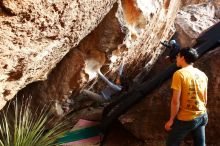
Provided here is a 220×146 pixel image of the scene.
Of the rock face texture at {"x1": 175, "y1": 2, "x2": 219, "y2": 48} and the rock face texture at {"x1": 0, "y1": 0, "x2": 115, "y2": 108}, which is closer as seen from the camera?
the rock face texture at {"x1": 0, "y1": 0, "x2": 115, "y2": 108}

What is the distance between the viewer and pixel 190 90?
404 centimetres

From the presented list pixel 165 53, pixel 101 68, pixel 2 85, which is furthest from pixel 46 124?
pixel 165 53

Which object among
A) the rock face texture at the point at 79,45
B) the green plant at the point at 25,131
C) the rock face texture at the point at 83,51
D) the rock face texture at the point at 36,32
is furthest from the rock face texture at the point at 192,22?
the rock face texture at the point at 36,32

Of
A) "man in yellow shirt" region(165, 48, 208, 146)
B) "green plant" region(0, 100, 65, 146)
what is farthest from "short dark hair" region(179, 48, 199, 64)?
"green plant" region(0, 100, 65, 146)

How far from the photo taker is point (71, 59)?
207 inches

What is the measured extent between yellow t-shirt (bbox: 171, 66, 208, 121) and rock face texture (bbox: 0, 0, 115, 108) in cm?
129

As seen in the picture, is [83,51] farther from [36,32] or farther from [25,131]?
[36,32]

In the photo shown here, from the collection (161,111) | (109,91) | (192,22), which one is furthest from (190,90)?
(192,22)

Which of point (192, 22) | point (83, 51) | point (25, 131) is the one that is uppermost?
point (192, 22)

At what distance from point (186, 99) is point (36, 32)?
1986 mm

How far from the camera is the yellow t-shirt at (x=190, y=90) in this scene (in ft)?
13.1

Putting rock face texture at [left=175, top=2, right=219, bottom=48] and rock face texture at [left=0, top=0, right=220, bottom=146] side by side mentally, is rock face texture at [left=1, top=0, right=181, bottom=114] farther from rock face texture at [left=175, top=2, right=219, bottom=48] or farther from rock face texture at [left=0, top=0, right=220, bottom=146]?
rock face texture at [left=175, top=2, right=219, bottom=48]

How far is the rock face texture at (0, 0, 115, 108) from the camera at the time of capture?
2991 millimetres

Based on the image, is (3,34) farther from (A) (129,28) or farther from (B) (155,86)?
(B) (155,86)
